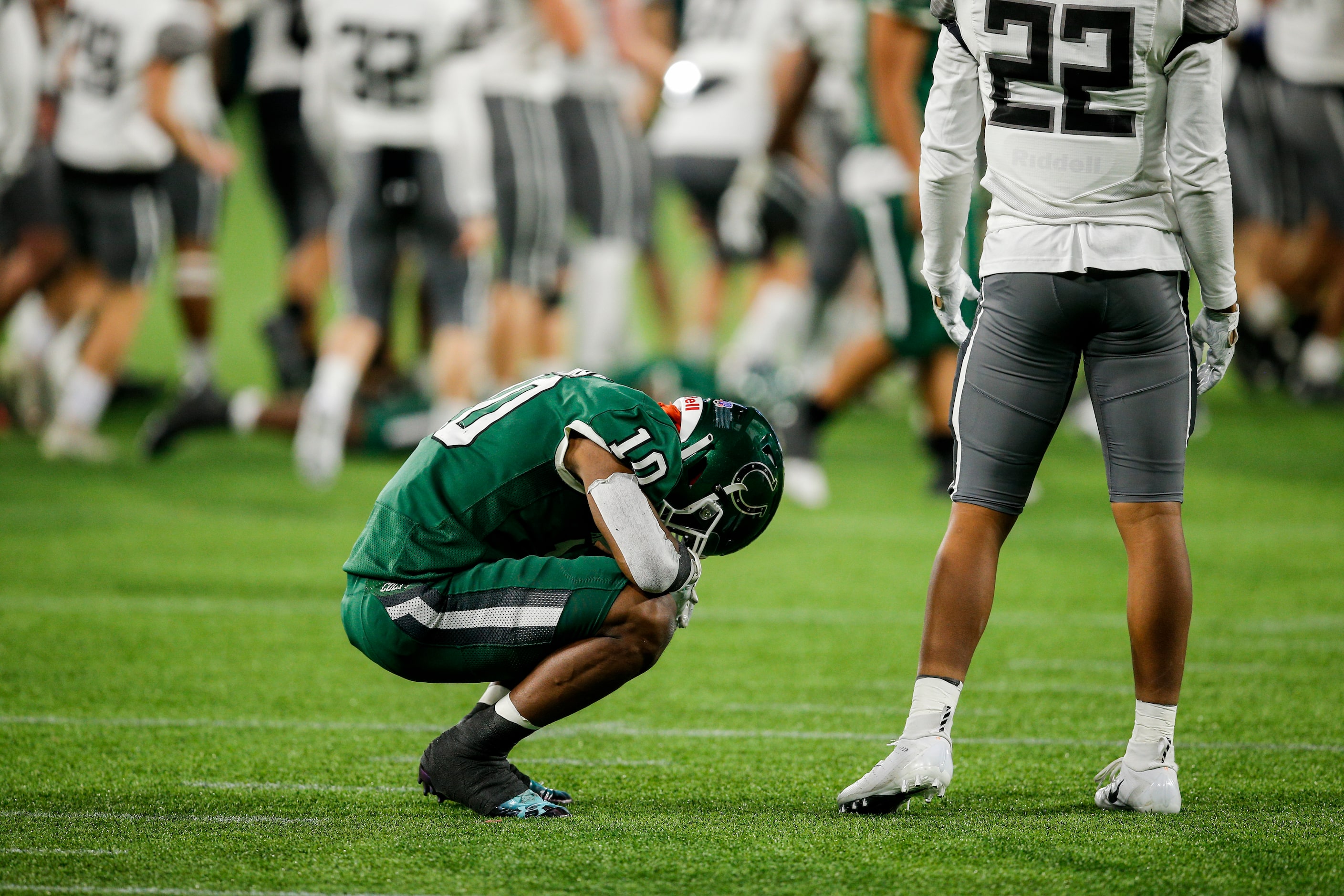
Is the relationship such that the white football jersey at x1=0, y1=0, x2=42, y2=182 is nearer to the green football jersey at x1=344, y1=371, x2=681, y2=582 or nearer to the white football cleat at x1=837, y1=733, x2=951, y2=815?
the green football jersey at x1=344, y1=371, x2=681, y2=582

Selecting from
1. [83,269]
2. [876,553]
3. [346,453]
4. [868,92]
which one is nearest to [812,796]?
[876,553]

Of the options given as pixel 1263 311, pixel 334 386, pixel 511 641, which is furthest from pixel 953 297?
pixel 1263 311

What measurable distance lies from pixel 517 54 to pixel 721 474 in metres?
5.99

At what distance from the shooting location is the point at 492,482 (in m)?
2.85

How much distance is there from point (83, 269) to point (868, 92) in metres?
4.68

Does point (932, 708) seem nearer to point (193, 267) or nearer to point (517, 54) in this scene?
point (517, 54)

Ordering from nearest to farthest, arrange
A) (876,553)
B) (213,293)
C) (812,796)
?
(812,796) → (876,553) → (213,293)

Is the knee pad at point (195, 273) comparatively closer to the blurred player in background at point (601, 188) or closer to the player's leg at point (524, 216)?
the player's leg at point (524, 216)

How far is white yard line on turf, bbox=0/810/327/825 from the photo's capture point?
2.72 meters

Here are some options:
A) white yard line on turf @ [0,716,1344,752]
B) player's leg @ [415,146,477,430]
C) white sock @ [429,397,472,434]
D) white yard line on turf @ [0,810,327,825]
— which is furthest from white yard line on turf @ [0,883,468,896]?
player's leg @ [415,146,477,430]

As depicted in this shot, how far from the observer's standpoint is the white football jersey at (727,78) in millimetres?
9750

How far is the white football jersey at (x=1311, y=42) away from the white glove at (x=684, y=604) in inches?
329

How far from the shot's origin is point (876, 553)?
5961mm

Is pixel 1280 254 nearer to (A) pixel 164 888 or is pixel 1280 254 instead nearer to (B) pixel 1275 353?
(B) pixel 1275 353
